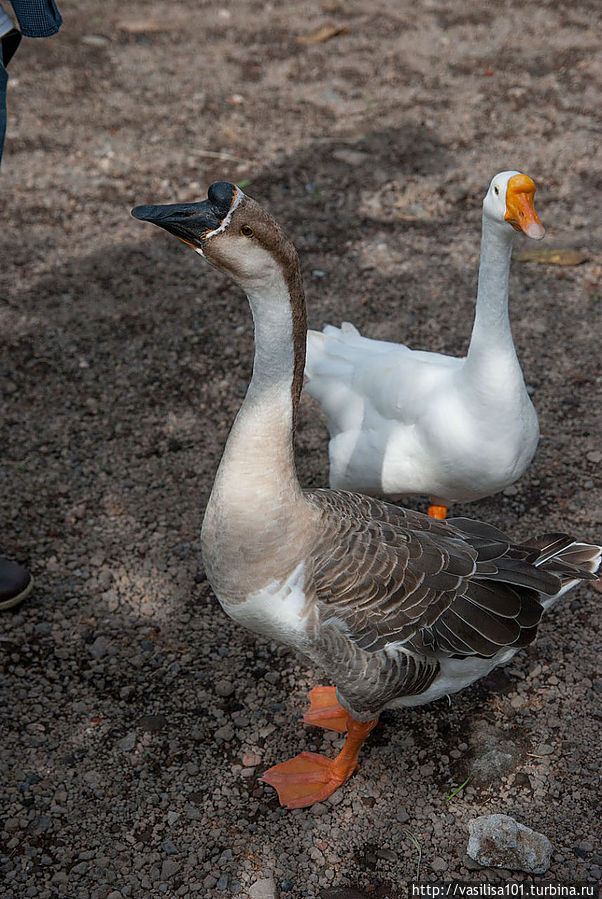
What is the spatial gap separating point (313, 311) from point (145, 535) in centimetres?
194

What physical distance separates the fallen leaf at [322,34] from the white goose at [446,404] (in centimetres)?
524

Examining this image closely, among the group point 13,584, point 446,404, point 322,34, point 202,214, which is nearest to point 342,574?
point 446,404

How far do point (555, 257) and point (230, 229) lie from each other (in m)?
3.78

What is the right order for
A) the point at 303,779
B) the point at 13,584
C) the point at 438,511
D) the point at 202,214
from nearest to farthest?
the point at 202,214
the point at 303,779
the point at 13,584
the point at 438,511

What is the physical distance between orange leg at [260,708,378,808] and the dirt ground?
7cm

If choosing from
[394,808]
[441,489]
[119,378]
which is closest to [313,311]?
[119,378]

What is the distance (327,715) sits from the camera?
123 inches

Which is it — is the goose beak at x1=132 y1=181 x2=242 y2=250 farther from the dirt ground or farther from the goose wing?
the dirt ground

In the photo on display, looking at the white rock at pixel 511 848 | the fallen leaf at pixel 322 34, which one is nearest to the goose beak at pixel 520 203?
the white rock at pixel 511 848

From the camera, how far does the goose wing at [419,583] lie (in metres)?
2.58

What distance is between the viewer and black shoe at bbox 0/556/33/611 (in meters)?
3.41

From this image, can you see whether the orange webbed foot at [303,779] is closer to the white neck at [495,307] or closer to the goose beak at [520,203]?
the white neck at [495,307]

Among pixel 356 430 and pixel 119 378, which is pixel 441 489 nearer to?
pixel 356 430

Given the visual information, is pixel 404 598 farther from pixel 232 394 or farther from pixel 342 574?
pixel 232 394
